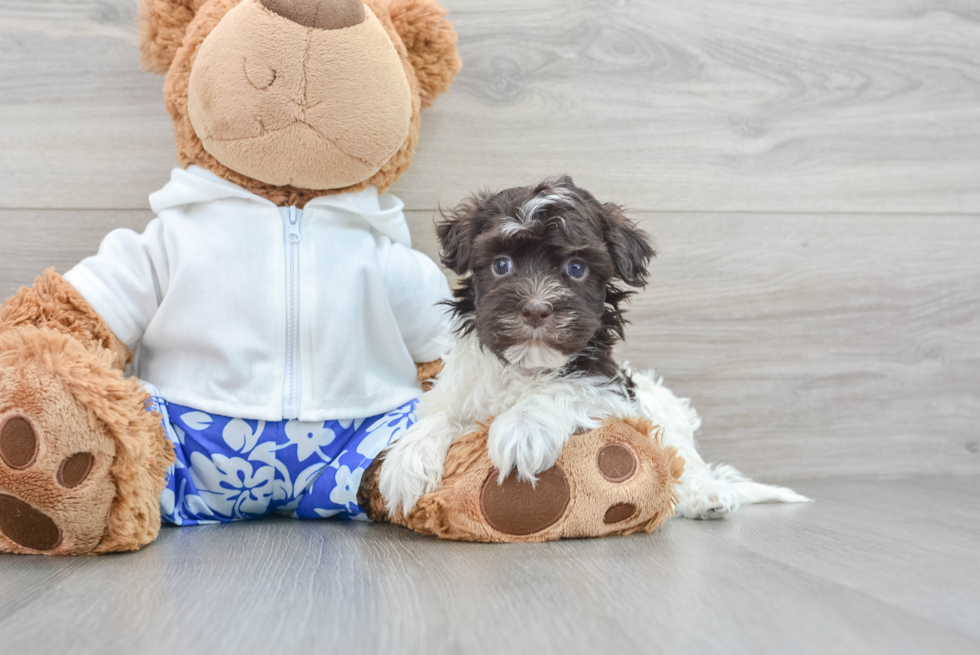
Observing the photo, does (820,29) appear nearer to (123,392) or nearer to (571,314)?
(571,314)

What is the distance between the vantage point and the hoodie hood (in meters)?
1.54

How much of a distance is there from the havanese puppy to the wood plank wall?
0.56 meters

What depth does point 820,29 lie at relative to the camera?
203 centimetres

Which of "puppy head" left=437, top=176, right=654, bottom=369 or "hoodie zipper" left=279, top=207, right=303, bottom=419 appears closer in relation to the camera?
"puppy head" left=437, top=176, right=654, bottom=369

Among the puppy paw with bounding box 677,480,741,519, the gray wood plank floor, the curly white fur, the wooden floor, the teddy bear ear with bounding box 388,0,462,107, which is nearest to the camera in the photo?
the gray wood plank floor

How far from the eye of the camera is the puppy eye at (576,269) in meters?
1.28

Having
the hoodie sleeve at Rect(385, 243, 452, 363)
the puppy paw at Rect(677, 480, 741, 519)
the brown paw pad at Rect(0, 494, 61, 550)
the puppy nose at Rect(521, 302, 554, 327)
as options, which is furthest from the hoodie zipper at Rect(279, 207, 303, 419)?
the puppy paw at Rect(677, 480, 741, 519)

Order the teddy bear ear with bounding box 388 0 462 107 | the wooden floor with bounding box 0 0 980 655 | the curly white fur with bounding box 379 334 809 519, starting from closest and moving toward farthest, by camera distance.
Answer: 1. the curly white fur with bounding box 379 334 809 519
2. the teddy bear ear with bounding box 388 0 462 107
3. the wooden floor with bounding box 0 0 980 655

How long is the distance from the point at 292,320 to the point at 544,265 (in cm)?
54

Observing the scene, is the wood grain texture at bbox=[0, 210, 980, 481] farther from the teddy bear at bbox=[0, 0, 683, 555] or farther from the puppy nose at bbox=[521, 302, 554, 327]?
the puppy nose at bbox=[521, 302, 554, 327]

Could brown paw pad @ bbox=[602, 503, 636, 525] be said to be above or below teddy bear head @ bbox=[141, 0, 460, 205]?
below

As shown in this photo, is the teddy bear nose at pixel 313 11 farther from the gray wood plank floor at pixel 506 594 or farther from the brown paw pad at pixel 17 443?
the gray wood plank floor at pixel 506 594

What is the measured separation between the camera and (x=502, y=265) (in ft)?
4.25

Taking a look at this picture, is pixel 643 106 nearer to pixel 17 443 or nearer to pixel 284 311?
pixel 284 311
